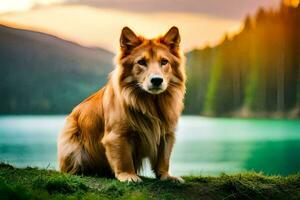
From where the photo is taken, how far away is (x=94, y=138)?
842cm

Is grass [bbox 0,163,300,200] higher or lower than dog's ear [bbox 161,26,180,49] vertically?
lower

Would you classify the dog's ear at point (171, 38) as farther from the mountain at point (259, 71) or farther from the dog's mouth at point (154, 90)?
the mountain at point (259, 71)

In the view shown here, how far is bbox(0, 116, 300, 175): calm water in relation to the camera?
1670 cm

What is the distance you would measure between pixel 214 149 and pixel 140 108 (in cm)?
2122

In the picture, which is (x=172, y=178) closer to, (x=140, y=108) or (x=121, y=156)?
(x=121, y=156)

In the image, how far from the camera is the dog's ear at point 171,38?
8.01 m

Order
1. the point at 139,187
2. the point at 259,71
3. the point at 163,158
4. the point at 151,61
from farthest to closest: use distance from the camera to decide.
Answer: the point at 259,71, the point at 163,158, the point at 151,61, the point at 139,187

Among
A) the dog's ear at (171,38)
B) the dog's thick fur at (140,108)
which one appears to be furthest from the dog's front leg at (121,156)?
the dog's ear at (171,38)

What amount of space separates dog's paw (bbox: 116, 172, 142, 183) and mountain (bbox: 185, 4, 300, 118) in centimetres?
4115

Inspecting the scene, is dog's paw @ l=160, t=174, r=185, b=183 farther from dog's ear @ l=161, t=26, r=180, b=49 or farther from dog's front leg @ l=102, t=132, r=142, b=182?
dog's ear @ l=161, t=26, r=180, b=49

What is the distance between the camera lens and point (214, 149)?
2883 centimetres

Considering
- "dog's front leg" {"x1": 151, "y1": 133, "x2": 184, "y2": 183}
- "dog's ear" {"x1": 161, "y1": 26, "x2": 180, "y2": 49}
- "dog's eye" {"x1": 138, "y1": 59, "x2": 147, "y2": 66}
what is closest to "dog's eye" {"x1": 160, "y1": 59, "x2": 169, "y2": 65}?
"dog's eye" {"x1": 138, "y1": 59, "x2": 147, "y2": 66}

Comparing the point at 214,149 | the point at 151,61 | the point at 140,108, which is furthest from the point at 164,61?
the point at 214,149

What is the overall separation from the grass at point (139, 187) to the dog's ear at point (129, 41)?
Result: 1.73 metres
